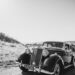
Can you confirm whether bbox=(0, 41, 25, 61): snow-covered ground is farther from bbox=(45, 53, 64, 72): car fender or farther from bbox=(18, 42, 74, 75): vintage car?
bbox=(45, 53, 64, 72): car fender

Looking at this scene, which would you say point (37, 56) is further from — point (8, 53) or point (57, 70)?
point (8, 53)

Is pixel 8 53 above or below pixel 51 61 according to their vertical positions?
below

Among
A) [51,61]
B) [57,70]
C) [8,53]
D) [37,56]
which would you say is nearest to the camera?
[51,61]

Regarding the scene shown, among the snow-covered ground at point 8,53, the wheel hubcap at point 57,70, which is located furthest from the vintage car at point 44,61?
the snow-covered ground at point 8,53

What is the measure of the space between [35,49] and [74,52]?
2231 millimetres

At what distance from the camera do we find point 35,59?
12.3 ft

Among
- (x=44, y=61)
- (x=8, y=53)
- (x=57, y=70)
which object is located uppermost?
(x=44, y=61)

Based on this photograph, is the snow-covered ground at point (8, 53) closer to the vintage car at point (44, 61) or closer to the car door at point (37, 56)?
the vintage car at point (44, 61)

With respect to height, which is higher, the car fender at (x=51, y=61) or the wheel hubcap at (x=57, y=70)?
the car fender at (x=51, y=61)

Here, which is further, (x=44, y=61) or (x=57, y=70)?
(x=57, y=70)

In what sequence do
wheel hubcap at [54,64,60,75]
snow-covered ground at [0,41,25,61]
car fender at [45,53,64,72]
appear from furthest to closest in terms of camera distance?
snow-covered ground at [0,41,25,61]
wheel hubcap at [54,64,60,75]
car fender at [45,53,64,72]

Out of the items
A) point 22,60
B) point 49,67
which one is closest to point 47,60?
point 49,67

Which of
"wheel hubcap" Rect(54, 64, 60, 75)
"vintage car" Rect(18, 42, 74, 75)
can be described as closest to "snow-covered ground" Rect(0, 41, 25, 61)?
"vintage car" Rect(18, 42, 74, 75)

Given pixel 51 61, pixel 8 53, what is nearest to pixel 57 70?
pixel 51 61
